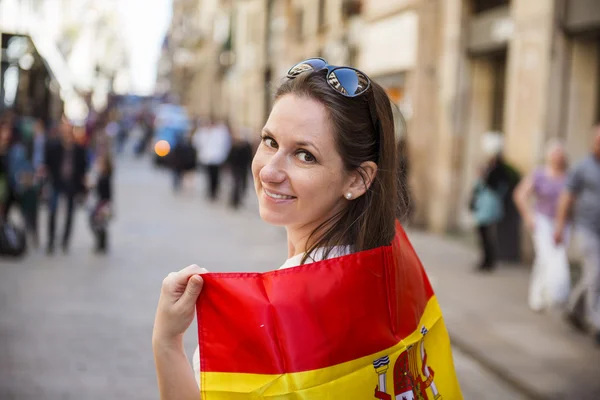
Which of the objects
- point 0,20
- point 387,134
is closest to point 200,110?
point 0,20

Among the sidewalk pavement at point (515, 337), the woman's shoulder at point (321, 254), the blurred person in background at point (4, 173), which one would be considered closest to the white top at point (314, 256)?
the woman's shoulder at point (321, 254)

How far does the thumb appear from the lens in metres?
1.67

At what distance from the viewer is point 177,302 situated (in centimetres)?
171

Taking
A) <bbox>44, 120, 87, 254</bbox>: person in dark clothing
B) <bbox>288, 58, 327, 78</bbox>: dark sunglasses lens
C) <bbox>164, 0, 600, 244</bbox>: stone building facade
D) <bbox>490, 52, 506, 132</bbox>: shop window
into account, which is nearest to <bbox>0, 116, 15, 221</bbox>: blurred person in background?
<bbox>44, 120, 87, 254</bbox>: person in dark clothing

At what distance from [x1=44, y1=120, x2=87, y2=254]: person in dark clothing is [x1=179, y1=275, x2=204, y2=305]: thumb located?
10645 millimetres

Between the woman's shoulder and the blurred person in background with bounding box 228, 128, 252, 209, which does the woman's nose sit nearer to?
the woman's shoulder

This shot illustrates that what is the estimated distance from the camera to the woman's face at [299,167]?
179 centimetres

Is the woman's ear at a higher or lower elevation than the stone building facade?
lower

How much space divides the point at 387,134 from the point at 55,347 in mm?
5209

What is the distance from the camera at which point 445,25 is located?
15.2 metres

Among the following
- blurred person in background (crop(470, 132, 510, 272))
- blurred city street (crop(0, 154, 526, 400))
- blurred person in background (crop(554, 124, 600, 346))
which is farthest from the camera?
blurred person in background (crop(470, 132, 510, 272))

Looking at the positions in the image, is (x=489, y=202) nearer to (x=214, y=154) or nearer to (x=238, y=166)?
(x=238, y=166)

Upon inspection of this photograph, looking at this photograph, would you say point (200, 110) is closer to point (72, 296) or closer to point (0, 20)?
point (0, 20)

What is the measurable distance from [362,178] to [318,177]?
0.13 metres
